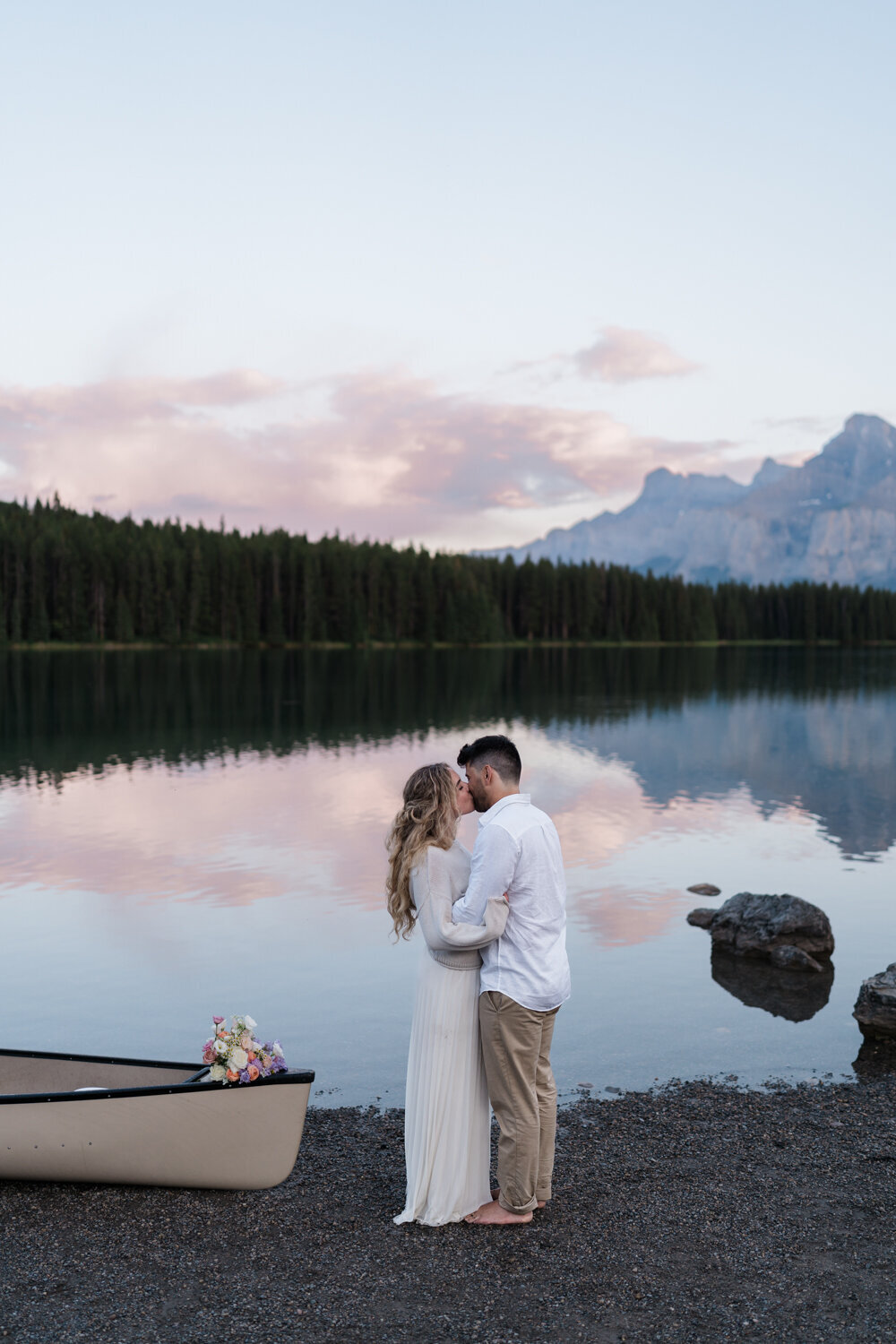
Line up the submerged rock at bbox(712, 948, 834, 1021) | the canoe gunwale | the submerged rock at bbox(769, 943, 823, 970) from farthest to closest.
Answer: the submerged rock at bbox(769, 943, 823, 970) → the submerged rock at bbox(712, 948, 834, 1021) → the canoe gunwale

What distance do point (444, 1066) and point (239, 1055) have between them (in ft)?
5.10

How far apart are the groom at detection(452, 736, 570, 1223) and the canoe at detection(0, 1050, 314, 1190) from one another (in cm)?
150

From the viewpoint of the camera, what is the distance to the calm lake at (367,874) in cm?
1355

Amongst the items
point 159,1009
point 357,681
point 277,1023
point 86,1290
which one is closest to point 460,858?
point 86,1290

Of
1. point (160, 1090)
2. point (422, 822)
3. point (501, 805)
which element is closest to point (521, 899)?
point (501, 805)

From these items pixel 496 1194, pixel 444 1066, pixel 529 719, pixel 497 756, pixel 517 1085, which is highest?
pixel 497 756

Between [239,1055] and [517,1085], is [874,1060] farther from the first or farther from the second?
[239,1055]

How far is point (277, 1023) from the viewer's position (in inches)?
547

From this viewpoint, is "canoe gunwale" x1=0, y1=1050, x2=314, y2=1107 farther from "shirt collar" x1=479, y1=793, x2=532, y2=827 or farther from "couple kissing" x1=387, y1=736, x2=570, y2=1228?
"shirt collar" x1=479, y1=793, x2=532, y2=827

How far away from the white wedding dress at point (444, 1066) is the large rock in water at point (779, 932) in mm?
10089

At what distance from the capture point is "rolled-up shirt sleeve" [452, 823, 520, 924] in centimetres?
736

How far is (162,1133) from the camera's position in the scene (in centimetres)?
815

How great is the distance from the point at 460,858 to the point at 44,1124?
3.82 meters

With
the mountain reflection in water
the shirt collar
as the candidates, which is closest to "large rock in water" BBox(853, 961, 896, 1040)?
the shirt collar
